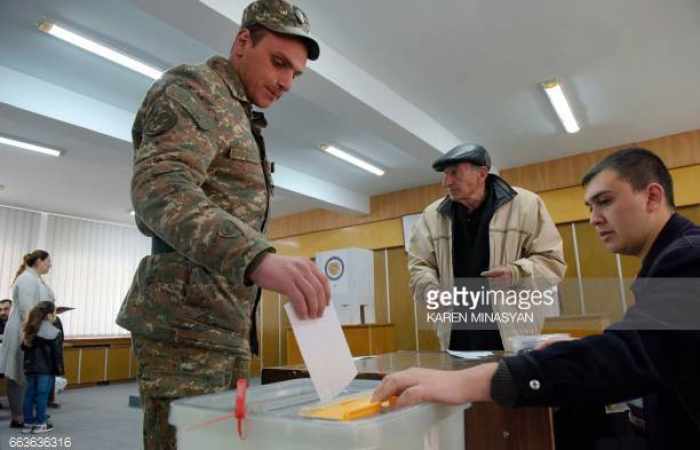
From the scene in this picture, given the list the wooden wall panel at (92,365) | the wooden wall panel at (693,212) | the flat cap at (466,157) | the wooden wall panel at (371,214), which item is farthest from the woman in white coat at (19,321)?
the wooden wall panel at (693,212)

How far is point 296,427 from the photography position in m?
0.45

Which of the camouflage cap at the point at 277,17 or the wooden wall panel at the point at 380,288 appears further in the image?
the wooden wall panel at the point at 380,288

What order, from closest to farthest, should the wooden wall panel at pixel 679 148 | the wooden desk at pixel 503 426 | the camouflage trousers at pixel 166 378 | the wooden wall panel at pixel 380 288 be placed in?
the camouflage trousers at pixel 166 378 < the wooden desk at pixel 503 426 < the wooden wall panel at pixel 679 148 < the wooden wall panel at pixel 380 288

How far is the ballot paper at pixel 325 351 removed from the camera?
51 cm

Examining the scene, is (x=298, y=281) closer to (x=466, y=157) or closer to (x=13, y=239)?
(x=466, y=157)

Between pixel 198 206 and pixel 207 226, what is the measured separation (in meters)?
0.03

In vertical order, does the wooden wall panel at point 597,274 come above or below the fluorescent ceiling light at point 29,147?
below

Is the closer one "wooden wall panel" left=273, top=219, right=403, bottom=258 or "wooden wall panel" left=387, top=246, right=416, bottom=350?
"wooden wall panel" left=387, top=246, right=416, bottom=350

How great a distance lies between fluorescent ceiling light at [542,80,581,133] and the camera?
12.0 feet

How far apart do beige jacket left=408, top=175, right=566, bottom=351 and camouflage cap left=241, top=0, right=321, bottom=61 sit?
3.60ft

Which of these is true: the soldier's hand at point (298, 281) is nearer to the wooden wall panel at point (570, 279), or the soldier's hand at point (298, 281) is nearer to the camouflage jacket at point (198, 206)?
the camouflage jacket at point (198, 206)

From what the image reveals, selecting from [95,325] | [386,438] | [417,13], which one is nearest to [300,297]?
[386,438]

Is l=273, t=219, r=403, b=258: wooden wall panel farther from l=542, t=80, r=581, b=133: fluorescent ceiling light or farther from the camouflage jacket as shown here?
the camouflage jacket

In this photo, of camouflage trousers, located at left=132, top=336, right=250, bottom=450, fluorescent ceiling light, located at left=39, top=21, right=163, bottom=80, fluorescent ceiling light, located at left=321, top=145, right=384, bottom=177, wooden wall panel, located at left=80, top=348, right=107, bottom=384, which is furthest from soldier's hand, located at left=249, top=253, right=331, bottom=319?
wooden wall panel, located at left=80, top=348, right=107, bottom=384
